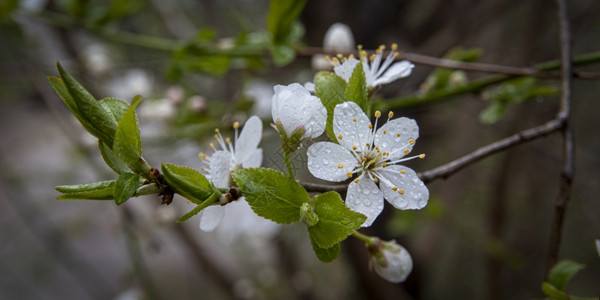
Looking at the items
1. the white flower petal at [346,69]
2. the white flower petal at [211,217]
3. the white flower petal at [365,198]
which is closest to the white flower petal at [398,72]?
the white flower petal at [346,69]

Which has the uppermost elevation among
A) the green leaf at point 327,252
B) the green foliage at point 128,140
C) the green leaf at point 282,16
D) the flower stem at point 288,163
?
the green leaf at point 282,16

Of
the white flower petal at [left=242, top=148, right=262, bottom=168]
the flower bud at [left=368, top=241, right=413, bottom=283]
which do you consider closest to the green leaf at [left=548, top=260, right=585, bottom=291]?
the flower bud at [left=368, top=241, right=413, bottom=283]

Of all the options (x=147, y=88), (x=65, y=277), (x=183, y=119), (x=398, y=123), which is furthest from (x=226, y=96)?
(x=65, y=277)

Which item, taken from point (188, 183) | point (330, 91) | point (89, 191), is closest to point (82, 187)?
point (89, 191)

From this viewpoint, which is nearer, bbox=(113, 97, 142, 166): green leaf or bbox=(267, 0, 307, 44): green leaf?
bbox=(113, 97, 142, 166): green leaf

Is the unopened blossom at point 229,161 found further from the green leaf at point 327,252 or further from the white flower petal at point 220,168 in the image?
the green leaf at point 327,252

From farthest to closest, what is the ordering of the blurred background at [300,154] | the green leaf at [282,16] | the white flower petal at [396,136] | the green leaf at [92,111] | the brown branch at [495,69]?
the blurred background at [300,154] < the green leaf at [282,16] < the brown branch at [495,69] < the white flower petal at [396,136] < the green leaf at [92,111]

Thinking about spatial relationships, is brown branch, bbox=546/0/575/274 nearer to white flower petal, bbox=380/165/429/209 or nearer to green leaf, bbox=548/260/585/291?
green leaf, bbox=548/260/585/291
